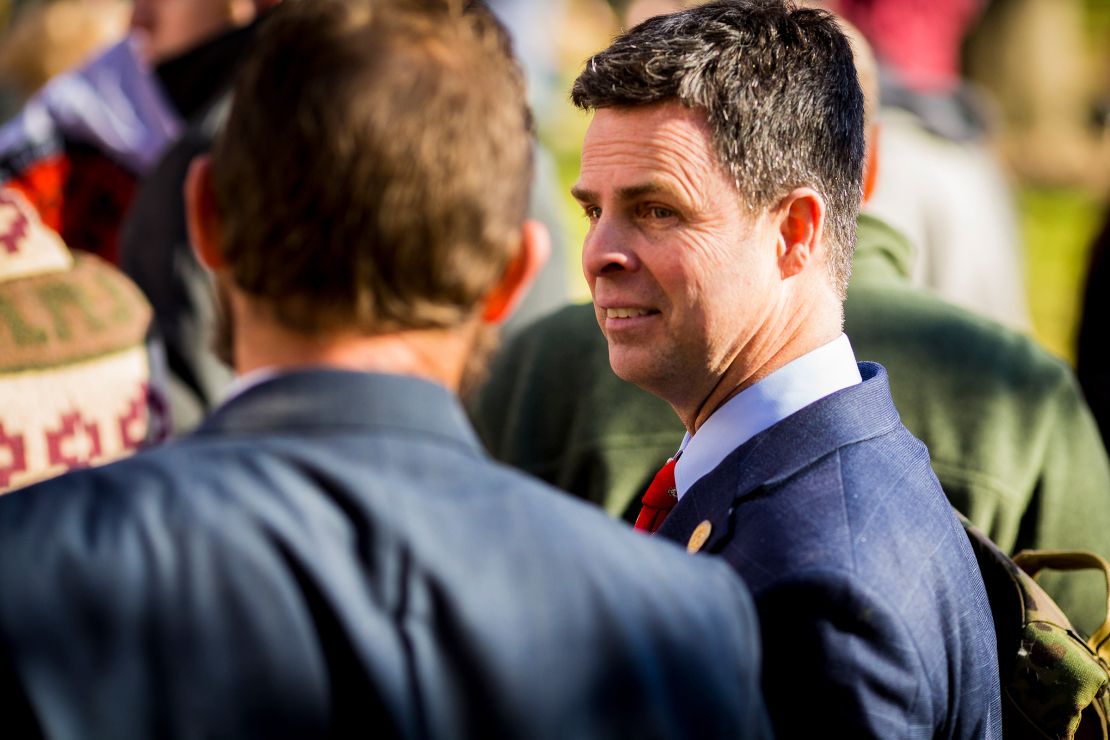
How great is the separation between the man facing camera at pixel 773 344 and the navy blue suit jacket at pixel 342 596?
0.30 m

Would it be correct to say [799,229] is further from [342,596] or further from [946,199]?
[946,199]

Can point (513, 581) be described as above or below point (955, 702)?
above

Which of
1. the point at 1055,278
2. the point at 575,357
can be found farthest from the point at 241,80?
the point at 1055,278

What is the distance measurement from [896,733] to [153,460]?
A: 91 centimetres

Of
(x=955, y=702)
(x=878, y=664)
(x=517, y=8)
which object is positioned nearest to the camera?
(x=878, y=664)

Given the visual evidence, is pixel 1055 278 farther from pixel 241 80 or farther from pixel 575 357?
pixel 241 80

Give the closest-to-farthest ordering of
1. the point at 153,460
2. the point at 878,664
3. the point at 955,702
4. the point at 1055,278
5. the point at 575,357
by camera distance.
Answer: the point at 153,460 < the point at 878,664 < the point at 955,702 < the point at 575,357 < the point at 1055,278

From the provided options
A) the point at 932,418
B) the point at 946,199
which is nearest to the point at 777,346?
the point at 932,418

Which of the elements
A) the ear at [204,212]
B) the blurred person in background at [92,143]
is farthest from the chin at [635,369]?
the blurred person in background at [92,143]

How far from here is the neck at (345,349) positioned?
1444mm

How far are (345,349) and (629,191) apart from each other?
2.56 ft

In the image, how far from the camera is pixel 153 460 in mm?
1369

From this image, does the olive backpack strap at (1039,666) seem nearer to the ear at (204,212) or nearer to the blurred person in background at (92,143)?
the ear at (204,212)

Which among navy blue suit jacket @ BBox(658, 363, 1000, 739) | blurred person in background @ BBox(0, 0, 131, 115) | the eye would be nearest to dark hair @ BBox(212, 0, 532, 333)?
navy blue suit jacket @ BBox(658, 363, 1000, 739)
